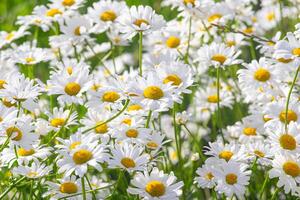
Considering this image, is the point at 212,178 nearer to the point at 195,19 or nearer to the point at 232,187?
the point at 232,187

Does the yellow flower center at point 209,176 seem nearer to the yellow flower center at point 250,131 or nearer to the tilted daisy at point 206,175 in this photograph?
the tilted daisy at point 206,175

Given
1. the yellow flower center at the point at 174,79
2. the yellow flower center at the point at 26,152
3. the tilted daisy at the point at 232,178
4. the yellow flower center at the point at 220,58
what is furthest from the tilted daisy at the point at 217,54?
the yellow flower center at the point at 26,152

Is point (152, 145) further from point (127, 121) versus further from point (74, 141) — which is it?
point (74, 141)

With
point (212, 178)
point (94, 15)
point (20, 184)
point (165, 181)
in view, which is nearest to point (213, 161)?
point (212, 178)

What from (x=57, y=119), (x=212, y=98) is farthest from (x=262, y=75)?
(x=57, y=119)

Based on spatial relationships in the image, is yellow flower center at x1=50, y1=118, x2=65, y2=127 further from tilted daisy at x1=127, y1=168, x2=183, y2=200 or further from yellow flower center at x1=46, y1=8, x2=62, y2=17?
yellow flower center at x1=46, y1=8, x2=62, y2=17
